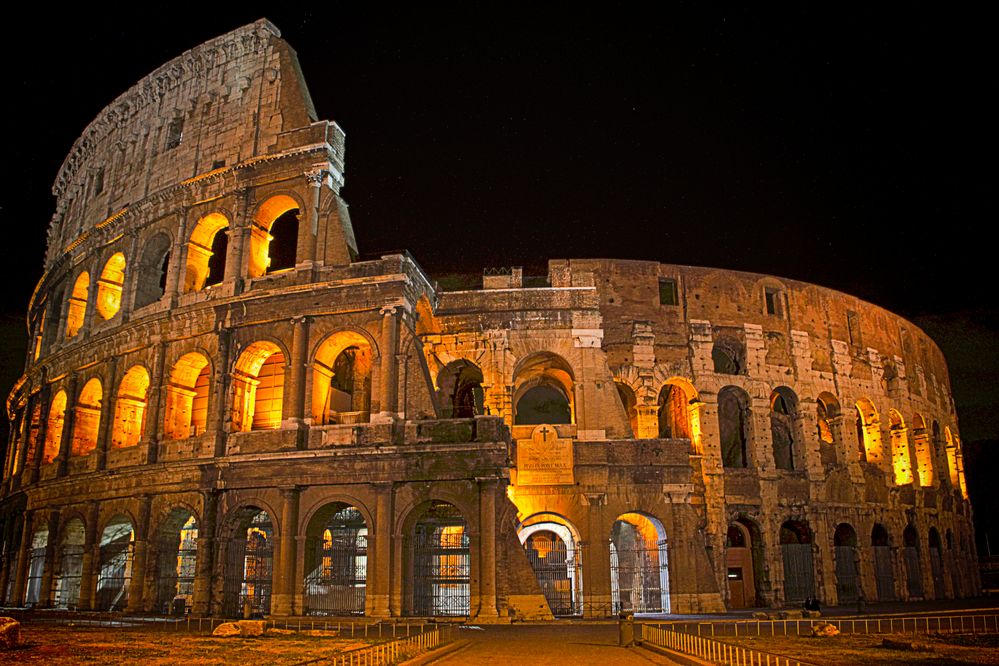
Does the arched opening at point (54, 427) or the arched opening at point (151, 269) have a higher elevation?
the arched opening at point (151, 269)

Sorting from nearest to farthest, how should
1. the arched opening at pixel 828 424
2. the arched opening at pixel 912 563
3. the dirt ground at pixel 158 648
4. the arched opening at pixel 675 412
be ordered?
the dirt ground at pixel 158 648 < the arched opening at pixel 675 412 < the arched opening at pixel 828 424 < the arched opening at pixel 912 563

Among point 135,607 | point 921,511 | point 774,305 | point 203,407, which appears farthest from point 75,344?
point 921,511

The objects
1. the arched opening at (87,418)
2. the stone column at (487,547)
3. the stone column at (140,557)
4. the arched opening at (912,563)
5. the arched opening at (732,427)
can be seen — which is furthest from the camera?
the arched opening at (912,563)

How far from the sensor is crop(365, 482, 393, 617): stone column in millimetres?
18266

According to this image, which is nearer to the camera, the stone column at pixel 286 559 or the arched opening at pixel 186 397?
the stone column at pixel 286 559

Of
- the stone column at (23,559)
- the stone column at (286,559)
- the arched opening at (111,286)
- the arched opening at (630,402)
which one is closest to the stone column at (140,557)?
the stone column at (286,559)

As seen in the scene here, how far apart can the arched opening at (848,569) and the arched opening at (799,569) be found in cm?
136

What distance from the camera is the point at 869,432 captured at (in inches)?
1184

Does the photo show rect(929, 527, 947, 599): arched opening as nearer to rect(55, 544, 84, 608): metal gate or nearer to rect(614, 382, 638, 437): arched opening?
rect(614, 382, 638, 437): arched opening

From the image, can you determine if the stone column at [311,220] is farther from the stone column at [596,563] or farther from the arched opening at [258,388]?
the stone column at [596,563]

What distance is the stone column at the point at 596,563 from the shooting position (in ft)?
67.7

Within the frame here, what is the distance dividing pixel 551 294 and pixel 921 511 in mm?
18099

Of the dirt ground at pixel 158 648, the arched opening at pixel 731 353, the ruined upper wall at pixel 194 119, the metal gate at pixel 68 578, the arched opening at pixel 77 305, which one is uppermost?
the ruined upper wall at pixel 194 119

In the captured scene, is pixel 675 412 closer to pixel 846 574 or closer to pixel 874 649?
pixel 846 574
